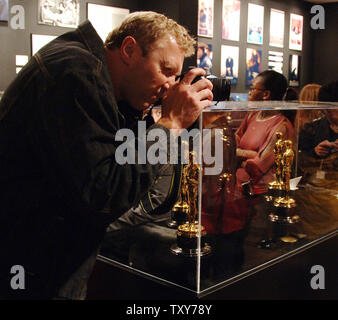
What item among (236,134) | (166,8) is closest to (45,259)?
(236,134)

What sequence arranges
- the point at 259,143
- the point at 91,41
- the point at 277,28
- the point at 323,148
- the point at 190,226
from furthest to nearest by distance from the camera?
the point at 277,28 → the point at 323,148 → the point at 259,143 → the point at 190,226 → the point at 91,41

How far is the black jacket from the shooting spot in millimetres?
931

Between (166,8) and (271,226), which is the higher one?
(166,8)

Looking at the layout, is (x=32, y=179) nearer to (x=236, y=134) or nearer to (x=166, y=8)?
(x=236, y=134)

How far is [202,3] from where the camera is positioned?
494cm

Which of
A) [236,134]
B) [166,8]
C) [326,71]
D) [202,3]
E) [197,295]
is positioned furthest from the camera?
[326,71]

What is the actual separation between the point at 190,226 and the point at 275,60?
5.15 metres

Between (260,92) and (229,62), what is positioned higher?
(229,62)

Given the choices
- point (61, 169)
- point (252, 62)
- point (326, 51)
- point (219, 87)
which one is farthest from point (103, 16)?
point (326, 51)

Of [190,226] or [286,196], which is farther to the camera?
[286,196]

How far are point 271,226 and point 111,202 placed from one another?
0.92 metres

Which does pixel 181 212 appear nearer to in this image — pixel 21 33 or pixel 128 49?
pixel 128 49

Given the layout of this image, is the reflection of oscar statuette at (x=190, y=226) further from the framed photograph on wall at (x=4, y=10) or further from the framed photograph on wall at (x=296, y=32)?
the framed photograph on wall at (x=296, y=32)

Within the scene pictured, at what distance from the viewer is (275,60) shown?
6.14m
